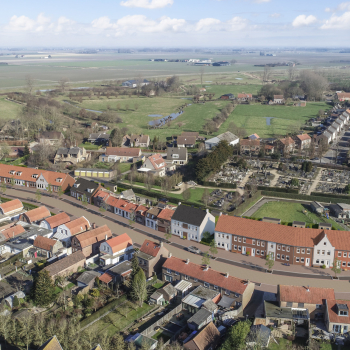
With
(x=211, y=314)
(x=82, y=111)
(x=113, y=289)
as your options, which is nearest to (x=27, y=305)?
(x=113, y=289)

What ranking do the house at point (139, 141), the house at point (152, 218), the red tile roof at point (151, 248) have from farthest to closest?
the house at point (139, 141), the house at point (152, 218), the red tile roof at point (151, 248)

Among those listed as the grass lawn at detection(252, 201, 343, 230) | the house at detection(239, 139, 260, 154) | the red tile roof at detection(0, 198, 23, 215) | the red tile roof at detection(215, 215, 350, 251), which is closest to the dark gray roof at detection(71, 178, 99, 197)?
the red tile roof at detection(0, 198, 23, 215)

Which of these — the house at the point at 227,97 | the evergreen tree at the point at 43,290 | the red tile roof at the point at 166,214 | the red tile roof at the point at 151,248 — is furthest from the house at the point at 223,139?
the house at the point at 227,97

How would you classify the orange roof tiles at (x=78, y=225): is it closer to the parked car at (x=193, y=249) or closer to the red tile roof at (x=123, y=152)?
the parked car at (x=193, y=249)

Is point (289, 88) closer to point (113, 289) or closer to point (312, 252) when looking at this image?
point (312, 252)

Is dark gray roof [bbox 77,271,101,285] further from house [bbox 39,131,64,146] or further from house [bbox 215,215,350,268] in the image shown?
house [bbox 39,131,64,146]

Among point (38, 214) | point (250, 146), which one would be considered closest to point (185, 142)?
point (250, 146)
